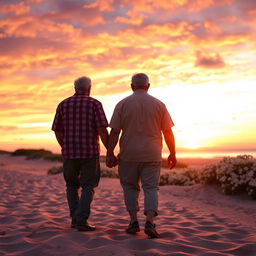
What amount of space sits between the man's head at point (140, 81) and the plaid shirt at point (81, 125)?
61cm

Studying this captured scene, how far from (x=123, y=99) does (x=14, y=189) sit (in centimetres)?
668

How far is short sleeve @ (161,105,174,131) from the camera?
205 inches

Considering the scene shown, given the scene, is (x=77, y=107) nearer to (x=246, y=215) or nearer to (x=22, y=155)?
(x=246, y=215)

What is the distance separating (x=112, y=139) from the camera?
5184mm

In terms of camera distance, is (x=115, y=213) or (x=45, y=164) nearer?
(x=115, y=213)

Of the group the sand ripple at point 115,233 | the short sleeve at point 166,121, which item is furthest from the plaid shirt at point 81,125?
the sand ripple at point 115,233

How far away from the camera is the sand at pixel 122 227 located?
4.29m

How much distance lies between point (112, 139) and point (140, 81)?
3.09 ft

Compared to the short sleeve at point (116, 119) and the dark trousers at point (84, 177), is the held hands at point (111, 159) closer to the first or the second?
the dark trousers at point (84, 177)

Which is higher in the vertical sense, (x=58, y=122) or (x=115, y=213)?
(x=58, y=122)

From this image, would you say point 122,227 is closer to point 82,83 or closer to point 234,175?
point 82,83

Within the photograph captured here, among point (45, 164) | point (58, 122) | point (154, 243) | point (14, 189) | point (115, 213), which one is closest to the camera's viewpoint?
point (154, 243)

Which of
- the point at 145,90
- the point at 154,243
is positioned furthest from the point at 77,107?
the point at 154,243

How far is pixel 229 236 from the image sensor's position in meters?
5.21
